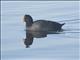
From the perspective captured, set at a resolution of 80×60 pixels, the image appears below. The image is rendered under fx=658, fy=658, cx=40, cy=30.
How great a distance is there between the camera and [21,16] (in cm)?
1641

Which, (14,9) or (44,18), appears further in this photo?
(14,9)

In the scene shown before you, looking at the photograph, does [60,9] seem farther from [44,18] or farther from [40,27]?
[40,27]

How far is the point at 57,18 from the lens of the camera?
16016mm

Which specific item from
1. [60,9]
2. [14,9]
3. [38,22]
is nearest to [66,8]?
[60,9]

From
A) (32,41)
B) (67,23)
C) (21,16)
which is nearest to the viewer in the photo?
(32,41)

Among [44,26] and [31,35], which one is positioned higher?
[44,26]

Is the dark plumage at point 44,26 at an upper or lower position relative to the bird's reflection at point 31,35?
upper

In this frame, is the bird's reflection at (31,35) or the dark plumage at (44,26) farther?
the dark plumage at (44,26)

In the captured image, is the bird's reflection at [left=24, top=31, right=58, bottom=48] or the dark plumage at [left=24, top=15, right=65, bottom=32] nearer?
the bird's reflection at [left=24, top=31, right=58, bottom=48]

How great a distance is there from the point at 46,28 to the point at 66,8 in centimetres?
290

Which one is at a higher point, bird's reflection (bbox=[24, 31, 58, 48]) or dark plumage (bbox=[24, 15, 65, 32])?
dark plumage (bbox=[24, 15, 65, 32])

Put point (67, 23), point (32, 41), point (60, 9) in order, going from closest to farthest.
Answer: point (32, 41) → point (67, 23) → point (60, 9)

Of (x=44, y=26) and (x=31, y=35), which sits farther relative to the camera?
(x=44, y=26)

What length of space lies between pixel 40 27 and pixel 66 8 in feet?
9.30
